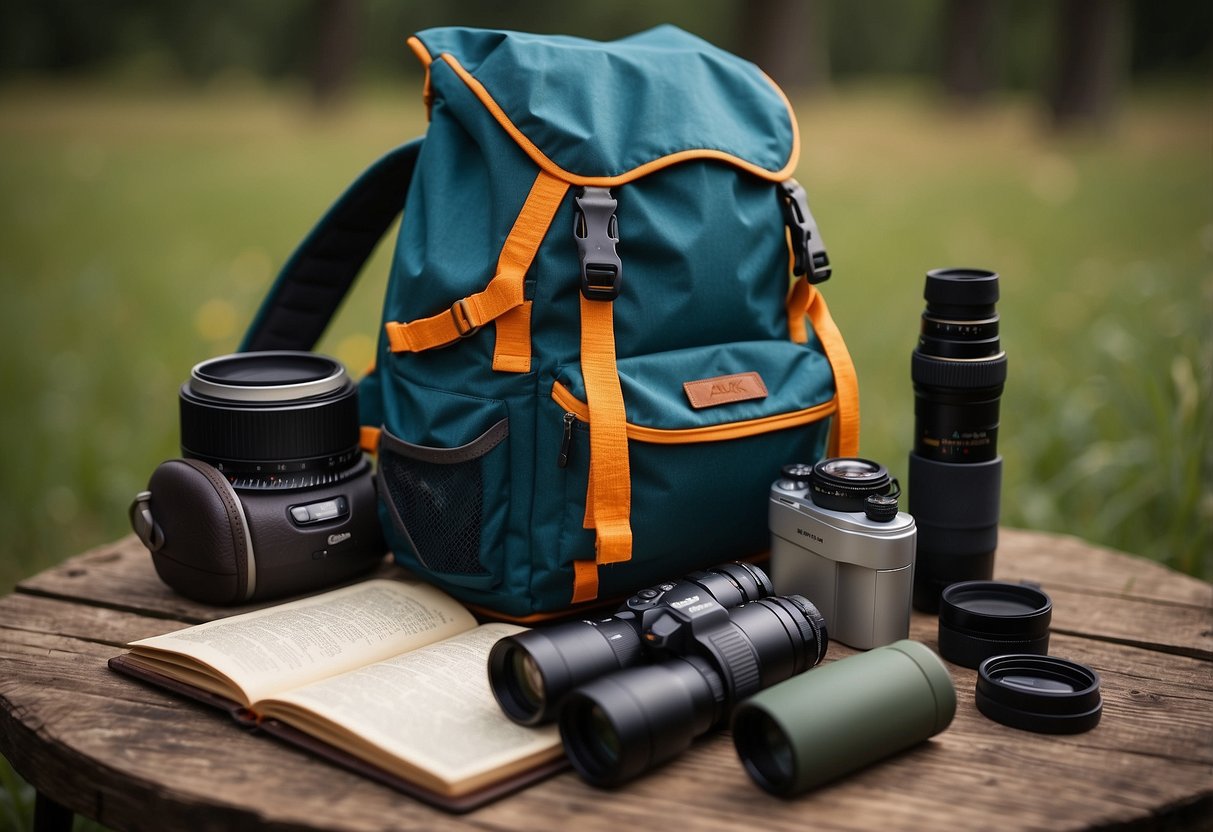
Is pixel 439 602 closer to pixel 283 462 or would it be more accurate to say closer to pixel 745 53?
pixel 283 462

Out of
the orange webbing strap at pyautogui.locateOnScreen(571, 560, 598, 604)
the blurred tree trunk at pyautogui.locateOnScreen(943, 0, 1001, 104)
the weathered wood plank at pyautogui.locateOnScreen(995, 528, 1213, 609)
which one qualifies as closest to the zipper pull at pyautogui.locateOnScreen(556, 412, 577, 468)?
the orange webbing strap at pyautogui.locateOnScreen(571, 560, 598, 604)

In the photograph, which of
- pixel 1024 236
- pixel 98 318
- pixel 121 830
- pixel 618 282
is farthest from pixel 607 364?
pixel 1024 236

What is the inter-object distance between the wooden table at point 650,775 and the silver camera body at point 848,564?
0.06m

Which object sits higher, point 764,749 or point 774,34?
point 774,34

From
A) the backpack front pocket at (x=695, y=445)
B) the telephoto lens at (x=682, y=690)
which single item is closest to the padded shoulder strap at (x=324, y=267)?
the backpack front pocket at (x=695, y=445)

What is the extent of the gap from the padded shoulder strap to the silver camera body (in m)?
0.84

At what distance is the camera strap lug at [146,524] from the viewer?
1.72 m

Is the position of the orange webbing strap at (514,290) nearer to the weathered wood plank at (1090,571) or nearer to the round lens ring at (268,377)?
the round lens ring at (268,377)

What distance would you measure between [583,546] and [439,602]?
268 mm

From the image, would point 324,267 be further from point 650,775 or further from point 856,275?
point 856,275

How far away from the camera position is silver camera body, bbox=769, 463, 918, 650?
60.2 inches

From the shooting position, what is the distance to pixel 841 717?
48.9 inches

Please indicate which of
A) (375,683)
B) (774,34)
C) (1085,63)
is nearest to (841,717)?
(375,683)

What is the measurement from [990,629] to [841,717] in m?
0.41
